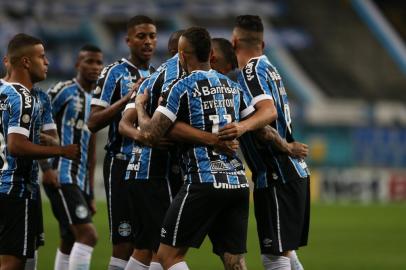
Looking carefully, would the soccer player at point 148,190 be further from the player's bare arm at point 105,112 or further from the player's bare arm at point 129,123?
the player's bare arm at point 105,112

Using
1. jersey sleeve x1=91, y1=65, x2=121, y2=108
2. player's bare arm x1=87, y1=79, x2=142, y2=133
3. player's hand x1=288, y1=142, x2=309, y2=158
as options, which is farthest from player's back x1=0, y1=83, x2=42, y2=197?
player's hand x1=288, y1=142, x2=309, y2=158

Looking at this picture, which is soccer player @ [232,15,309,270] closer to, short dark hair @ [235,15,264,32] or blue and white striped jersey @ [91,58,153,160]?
short dark hair @ [235,15,264,32]

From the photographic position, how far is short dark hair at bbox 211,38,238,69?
26.6ft

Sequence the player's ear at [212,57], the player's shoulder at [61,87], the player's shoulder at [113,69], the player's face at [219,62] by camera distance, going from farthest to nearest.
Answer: the player's shoulder at [61,87] < the player's shoulder at [113,69] < the player's face at [219,62] < the player's ear at [212,57]

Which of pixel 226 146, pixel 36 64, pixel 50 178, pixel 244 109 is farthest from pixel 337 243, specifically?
pixel 226 146

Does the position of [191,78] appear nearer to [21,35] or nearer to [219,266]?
[21,35]

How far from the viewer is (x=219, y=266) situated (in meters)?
12.5

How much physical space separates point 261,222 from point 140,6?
88.3 feet

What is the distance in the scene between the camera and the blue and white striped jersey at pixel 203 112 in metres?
7.08

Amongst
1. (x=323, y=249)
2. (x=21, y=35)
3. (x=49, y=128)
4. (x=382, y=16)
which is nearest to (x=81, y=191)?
(x=49, y=128)

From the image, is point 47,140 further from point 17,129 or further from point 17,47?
point 17,47

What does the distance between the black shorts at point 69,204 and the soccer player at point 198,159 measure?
9.70ft

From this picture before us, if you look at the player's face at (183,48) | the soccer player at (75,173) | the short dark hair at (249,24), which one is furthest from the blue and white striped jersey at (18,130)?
the soccer player at (75,173)

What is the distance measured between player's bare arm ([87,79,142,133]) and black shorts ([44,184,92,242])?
4.94 feet
